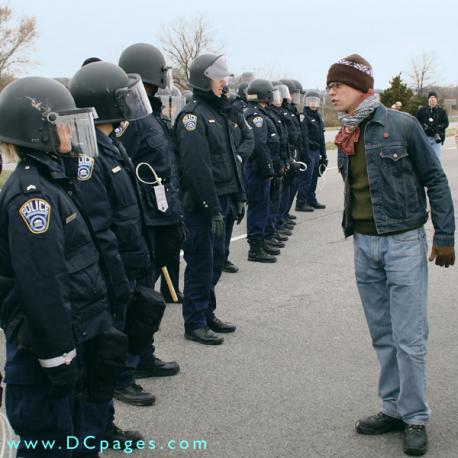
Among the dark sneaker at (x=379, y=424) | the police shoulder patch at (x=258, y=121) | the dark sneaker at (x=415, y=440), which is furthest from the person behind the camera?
the police shoulder patch at (x=258, y=121)

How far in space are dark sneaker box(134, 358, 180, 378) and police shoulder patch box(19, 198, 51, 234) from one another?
2272 mm

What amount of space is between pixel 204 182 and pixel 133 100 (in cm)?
136

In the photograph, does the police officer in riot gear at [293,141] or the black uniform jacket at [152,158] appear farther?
the police officer in riot gear at [293,141]

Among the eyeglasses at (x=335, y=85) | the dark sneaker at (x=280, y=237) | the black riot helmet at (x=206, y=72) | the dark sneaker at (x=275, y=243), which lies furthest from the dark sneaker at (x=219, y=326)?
the dark sneaker at (x=280, y=237)

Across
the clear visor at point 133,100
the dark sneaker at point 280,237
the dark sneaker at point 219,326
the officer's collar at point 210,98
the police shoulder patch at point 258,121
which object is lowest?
Result: the dark sneaker at point 280,237

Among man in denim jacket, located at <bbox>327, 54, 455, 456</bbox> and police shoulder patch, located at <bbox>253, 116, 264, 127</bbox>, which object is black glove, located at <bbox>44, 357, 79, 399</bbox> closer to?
man in denim jacket, located at <bbox>327, 54, 455, 456</bbox>

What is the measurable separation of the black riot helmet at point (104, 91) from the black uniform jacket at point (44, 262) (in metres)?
0.92

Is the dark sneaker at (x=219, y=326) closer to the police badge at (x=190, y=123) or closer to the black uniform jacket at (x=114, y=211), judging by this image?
the police badge at (x=190, y=123)

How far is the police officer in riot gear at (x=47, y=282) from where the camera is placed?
8.45 feet

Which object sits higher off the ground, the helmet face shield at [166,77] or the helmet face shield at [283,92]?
the helmet face shield at [166,77]

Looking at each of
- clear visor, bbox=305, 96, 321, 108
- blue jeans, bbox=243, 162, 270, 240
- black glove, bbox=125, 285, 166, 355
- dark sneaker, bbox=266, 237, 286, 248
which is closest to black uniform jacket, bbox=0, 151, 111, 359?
black glove, bbox=125, 285, 166, 355

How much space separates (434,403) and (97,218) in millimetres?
2305

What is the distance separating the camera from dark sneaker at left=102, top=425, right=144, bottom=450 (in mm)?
3699

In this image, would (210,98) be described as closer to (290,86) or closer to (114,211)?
(114,211)
